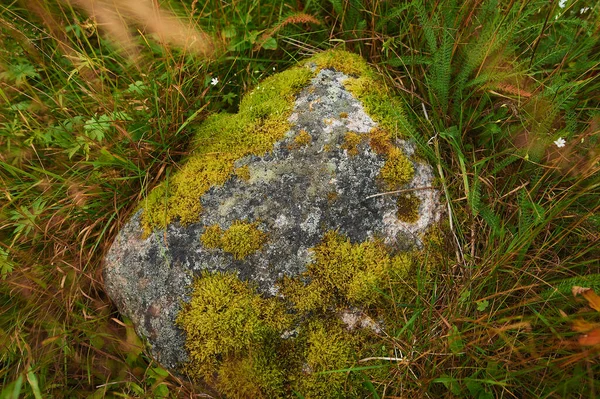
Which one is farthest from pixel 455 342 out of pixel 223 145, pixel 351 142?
pixel 223 145

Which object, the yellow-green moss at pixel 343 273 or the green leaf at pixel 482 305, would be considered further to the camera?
the yellow-green moss at pixel 343 273

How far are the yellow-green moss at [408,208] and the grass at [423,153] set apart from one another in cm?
22

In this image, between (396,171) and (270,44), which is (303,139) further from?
(270,44)

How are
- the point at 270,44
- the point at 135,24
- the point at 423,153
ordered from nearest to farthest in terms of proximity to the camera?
the point at 423,153 < the point at 270,44 < the point at 135,24

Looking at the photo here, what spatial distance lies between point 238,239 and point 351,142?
2.98 feet

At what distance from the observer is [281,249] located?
2344 mm

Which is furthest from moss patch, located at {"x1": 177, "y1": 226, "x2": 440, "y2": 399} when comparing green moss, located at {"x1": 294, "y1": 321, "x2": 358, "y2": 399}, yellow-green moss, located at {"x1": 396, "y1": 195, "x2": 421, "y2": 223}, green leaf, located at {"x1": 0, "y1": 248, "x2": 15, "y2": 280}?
green leaf, located at {"x1": 0, "y1": 248, "x2": 15, "y2": 280}

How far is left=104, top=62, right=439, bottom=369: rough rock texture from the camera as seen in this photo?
2.34 metres

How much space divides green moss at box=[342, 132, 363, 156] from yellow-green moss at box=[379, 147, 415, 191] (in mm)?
202

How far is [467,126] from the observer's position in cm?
264

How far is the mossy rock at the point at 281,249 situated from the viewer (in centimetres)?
228

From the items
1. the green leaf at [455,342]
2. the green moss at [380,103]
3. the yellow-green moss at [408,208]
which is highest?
the green moss at [380,103]

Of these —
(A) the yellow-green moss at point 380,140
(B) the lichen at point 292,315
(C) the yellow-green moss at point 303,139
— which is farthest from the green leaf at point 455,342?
(C) the yellow-green moss at point 303,139

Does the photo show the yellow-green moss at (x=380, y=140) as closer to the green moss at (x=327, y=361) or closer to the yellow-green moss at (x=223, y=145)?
the yellow-green moss at (x=223, y=145)
